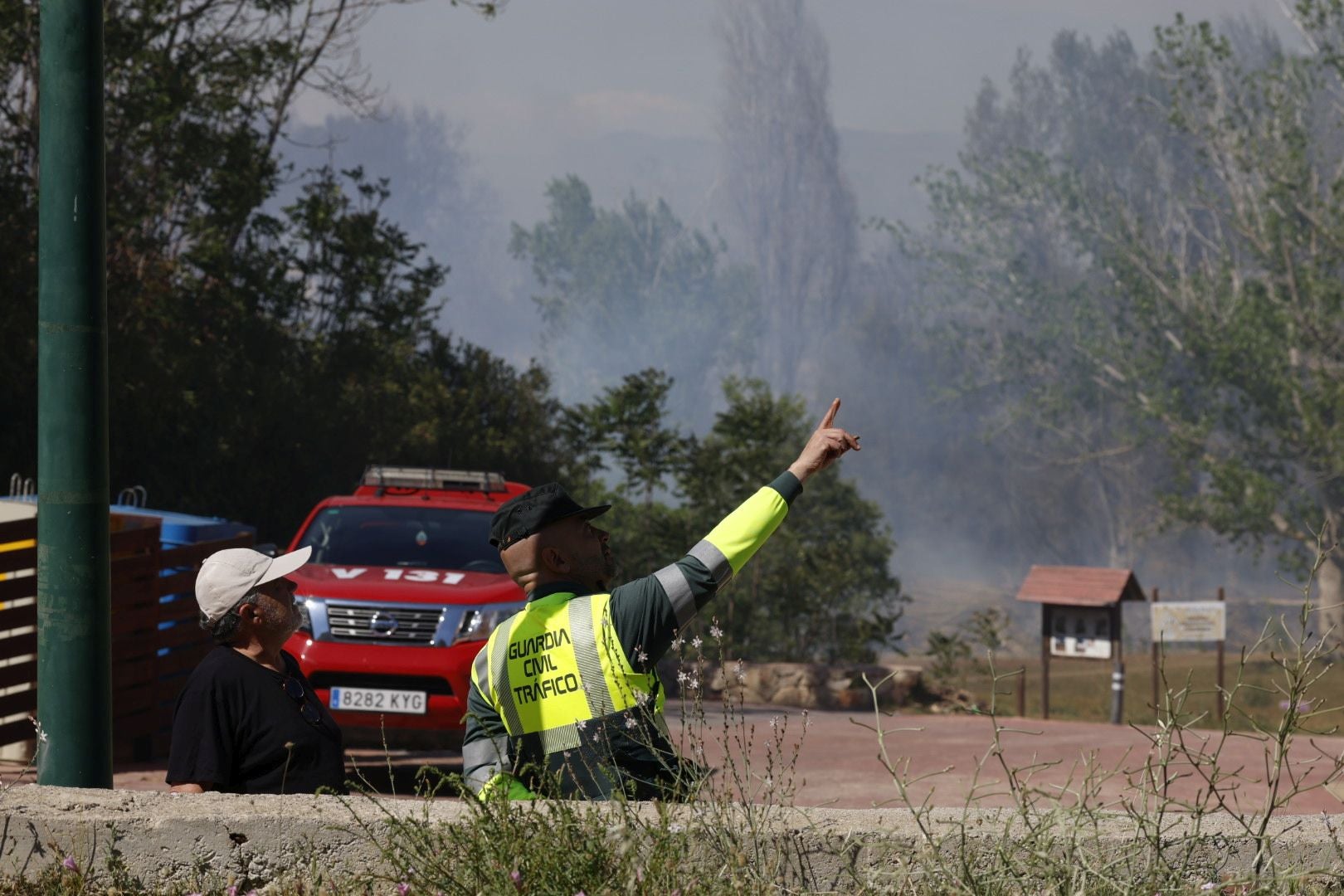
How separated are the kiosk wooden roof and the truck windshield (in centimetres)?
1059

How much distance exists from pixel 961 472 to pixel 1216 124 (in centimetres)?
4636

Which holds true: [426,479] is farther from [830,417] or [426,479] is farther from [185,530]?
[830,417]

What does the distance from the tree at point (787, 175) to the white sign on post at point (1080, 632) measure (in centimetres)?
10332

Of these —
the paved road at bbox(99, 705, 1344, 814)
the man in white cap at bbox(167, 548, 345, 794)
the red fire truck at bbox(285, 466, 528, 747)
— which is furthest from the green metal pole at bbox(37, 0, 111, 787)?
the red fire truck at bbox(285, 466, 528, 747)

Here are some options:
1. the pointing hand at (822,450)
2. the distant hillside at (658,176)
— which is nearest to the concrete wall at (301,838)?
the pointing hand at (822,450)

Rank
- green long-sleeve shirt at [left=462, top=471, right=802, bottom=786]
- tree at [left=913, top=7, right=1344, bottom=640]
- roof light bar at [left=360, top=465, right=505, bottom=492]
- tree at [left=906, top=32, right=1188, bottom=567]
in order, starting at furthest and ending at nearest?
1. tree at [left=906, top=32, right=1188, bottom=567]
2. tree at [left=913, top=7, right=1344, bottom=640]
3. roof light bar at [left=360, top=465, right=505, bottom=492]
4. green long-sleeve shirt at [left=462, top=471, right=802, bottom=786]

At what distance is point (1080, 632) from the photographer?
2067 centimetres

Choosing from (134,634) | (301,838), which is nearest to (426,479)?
(134,634)

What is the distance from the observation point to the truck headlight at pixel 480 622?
31.9 feet

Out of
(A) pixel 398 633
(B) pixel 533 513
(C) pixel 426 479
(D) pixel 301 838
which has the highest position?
(B) pixel 533 513

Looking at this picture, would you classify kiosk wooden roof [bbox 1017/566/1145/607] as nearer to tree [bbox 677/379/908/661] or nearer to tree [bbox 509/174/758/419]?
tree [bbox 677/379/908/661]

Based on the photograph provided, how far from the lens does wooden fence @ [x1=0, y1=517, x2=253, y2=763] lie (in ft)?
30.3

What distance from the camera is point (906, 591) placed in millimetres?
88188

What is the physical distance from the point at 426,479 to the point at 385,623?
253cm
